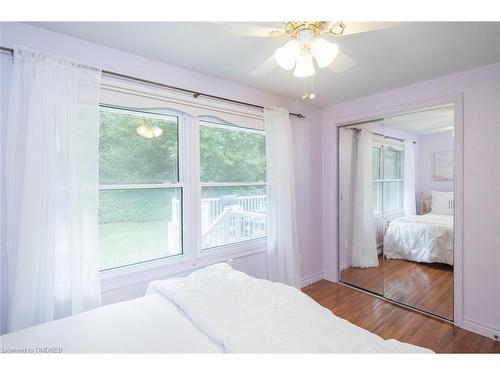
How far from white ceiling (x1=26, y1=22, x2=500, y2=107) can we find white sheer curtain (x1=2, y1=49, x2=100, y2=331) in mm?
411

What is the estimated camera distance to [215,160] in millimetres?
2486

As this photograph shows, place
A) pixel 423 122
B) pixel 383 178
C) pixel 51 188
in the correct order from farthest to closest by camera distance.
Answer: pixel 383 178 → pixel 423 122 → pixel 51 188

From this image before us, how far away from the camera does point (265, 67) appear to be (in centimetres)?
209

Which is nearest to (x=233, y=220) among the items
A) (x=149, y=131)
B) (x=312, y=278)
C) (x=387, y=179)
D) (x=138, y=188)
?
(x=138, y=188)

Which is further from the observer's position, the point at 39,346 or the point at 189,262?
the point at 189,262

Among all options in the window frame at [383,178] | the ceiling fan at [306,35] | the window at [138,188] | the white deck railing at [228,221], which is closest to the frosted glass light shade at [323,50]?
the ceiling fan at [306,35]

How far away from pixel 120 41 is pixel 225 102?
0.98 m

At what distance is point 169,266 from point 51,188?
3.49 feet

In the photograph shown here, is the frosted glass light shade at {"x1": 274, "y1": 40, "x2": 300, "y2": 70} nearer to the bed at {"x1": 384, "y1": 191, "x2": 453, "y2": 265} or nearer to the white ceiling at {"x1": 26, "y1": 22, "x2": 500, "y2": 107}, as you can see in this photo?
the white ceiling at {"x1": 26, "y1": 22, "x2": 500, "y2": 107}

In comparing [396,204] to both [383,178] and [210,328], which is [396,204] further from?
[210,328]

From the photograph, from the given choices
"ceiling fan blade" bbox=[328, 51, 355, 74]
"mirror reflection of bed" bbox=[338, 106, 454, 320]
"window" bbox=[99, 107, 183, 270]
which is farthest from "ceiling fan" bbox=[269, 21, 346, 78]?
"mirror reflection of bed" bbox=[338, 106, 454, 320]

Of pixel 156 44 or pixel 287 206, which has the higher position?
pixel 156 44
